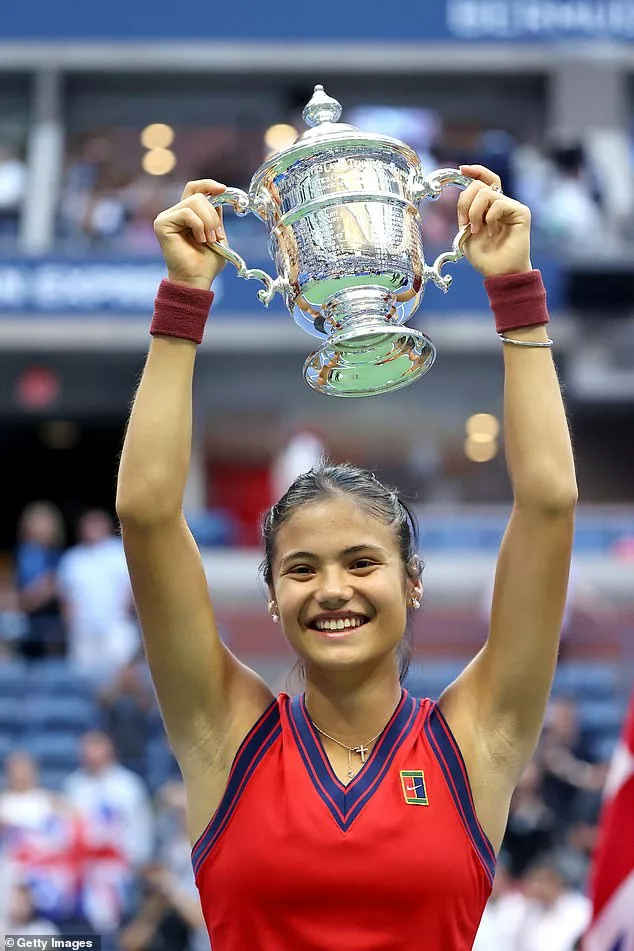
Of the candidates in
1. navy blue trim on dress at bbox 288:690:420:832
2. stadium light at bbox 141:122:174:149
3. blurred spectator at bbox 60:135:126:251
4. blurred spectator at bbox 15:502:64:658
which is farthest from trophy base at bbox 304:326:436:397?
stadium light at bbox 141:122:174:149

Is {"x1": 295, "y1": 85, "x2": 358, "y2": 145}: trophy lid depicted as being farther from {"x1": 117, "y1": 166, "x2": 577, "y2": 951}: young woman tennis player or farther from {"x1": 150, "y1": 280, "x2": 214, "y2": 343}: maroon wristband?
{"x1": 150, "y1": 280, "x2": 214, "y2": 343}: maroon wristband

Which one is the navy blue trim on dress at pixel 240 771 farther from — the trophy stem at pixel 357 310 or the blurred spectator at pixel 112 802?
the blurred spectator at pixel 112 802

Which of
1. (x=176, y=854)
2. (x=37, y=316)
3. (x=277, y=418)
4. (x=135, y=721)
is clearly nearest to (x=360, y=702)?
(x=176, y=854)

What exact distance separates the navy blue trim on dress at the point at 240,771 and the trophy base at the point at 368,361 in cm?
49

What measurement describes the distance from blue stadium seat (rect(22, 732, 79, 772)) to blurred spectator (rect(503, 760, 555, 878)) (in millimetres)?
2804

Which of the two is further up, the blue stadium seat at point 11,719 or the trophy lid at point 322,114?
the trophy lid at point 322,114

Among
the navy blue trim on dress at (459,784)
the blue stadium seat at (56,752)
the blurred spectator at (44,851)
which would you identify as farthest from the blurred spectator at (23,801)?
the navy blue trim on dress at (459,784)

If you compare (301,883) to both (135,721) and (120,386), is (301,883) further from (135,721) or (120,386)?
(120,386)

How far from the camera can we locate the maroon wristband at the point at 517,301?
7.11ft

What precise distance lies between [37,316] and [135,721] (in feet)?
20.5

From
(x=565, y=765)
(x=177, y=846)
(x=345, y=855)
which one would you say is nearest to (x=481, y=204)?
(x=345, y=855)

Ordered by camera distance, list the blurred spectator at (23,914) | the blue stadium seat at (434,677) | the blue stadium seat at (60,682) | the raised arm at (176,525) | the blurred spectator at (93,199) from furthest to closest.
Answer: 1. the blurred spectator at (93,199)
2. the blue stadium seat at (60,682)
3. the blue stadium seat at (434,677)
4. the blurred spectator at (23,914)
5. the raised arm at (176,525)

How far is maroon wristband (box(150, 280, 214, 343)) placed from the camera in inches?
85.1

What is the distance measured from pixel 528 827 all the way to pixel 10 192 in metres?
9.36
